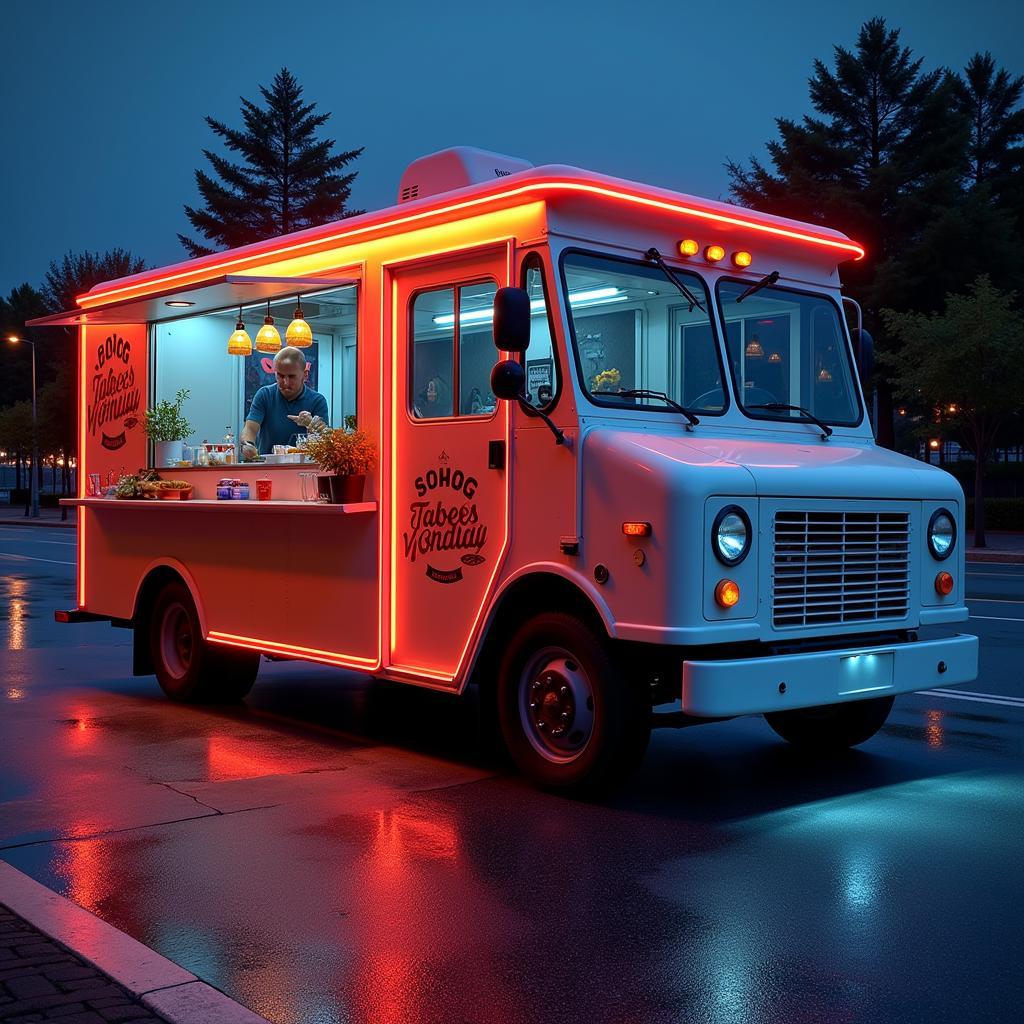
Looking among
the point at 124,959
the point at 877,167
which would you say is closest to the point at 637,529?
the point at 124,959

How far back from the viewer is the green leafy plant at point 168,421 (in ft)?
33.8

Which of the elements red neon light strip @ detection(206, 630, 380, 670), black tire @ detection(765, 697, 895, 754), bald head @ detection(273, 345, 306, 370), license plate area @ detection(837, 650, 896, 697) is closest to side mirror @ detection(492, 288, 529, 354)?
license plate area @ detection(837, 650, 896, 697)

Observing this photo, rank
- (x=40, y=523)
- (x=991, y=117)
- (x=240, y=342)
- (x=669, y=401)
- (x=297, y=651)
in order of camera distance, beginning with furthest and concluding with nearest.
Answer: (x=991, y=117) → (x=40, y=523) → (x=240, y=342) → (x=297, y=651) → (x=669, y=401)

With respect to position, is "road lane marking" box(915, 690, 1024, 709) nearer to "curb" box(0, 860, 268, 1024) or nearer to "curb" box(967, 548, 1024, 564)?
"curb" box(0, 860, 268, 1024)

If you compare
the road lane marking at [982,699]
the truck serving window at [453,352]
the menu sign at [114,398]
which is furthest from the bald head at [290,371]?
the road lane marking at [982,699]

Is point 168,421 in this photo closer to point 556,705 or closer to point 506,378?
point 506,378

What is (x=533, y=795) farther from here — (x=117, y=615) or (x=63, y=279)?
(x=63, y=279)

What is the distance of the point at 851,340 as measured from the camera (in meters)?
8.38

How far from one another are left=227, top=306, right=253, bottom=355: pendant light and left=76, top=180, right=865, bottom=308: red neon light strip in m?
0.56

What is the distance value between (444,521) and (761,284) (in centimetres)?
222

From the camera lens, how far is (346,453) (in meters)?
8.00

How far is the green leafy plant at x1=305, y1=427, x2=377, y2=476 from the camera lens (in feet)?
26.2

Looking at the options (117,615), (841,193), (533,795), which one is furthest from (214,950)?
(841,193)

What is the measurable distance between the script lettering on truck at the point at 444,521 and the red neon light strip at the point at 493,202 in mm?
1386
